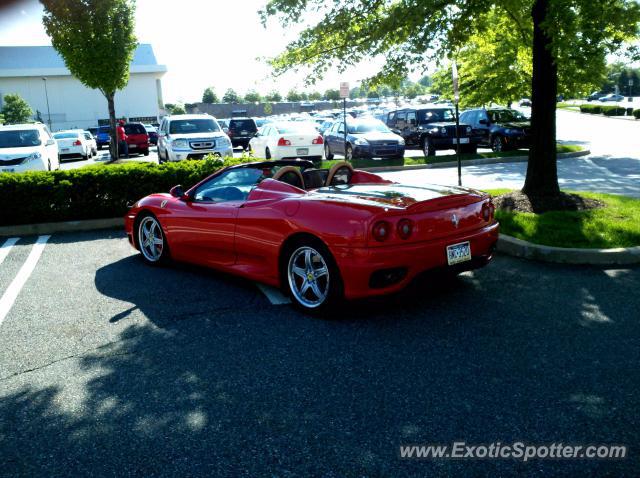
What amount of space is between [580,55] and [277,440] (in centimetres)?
763

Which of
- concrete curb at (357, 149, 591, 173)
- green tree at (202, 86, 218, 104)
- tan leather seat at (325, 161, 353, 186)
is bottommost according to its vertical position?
concrete curb at (357, 149, 591, 173)

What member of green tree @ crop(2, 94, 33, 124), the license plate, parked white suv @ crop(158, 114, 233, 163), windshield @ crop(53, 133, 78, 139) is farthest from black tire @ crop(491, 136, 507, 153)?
green tree @ crop(2, 94, 33, 124)

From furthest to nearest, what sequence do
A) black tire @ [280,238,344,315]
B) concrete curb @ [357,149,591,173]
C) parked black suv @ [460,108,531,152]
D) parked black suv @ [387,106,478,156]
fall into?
parked black suv @ [387,106,478,156]
parked black suv @ [460,108,531,152]
concrete curb @ [357,149,591,173]
black tire @ [280,238,344,315]

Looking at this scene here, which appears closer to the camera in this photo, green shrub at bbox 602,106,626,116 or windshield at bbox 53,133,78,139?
windshield at bbox 53,133,78,139

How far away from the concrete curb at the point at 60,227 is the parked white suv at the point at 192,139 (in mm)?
7339

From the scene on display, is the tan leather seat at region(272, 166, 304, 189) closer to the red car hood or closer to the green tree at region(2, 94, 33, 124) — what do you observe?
the red car hood

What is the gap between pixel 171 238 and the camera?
6.93 m

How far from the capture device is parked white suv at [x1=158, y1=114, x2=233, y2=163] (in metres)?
18.2

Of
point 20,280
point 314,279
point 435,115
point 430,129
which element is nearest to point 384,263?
point 314,279

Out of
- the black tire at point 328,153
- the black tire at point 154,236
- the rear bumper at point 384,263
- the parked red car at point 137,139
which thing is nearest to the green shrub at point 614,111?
the black tire at point 328,153

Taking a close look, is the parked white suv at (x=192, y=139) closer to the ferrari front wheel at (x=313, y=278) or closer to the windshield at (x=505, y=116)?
the windshield at (x=505, y=116)

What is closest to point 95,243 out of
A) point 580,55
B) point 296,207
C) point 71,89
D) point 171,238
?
point 171,238

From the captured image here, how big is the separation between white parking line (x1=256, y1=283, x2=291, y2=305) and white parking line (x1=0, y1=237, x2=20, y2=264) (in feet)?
Result: 13.0

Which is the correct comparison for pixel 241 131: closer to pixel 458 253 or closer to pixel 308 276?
pixel 308 276
